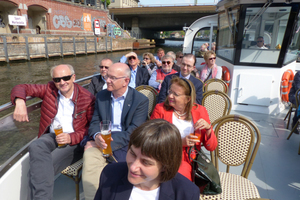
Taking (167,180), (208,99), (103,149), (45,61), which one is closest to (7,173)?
(103,149)

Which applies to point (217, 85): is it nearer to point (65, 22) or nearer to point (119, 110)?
point (119, 110)

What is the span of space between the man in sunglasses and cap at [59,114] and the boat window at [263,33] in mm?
3472

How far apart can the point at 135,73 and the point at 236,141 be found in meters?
2.62

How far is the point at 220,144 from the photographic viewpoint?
186cm

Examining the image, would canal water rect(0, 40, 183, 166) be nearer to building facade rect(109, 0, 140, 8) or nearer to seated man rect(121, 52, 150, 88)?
seated man rect(121, 52, 150, 88)

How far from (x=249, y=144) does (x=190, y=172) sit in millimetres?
593

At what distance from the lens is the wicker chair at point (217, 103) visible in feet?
8.64

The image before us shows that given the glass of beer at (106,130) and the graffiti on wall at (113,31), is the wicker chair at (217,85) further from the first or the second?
the graffiti on wall at (113,31)

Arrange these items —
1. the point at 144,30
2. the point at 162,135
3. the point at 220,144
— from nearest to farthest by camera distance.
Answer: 1. the point at 162,135
2. the point at 220,144
3. the point at 144,30

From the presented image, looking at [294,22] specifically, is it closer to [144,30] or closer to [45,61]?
[45,61]

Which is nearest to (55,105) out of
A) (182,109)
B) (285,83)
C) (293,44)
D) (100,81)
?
(100,81)

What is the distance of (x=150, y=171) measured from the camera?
960 millimetres

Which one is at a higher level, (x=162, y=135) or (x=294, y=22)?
(x=294, y=22)

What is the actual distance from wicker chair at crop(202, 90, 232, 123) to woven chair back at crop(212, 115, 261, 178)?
845 mm
